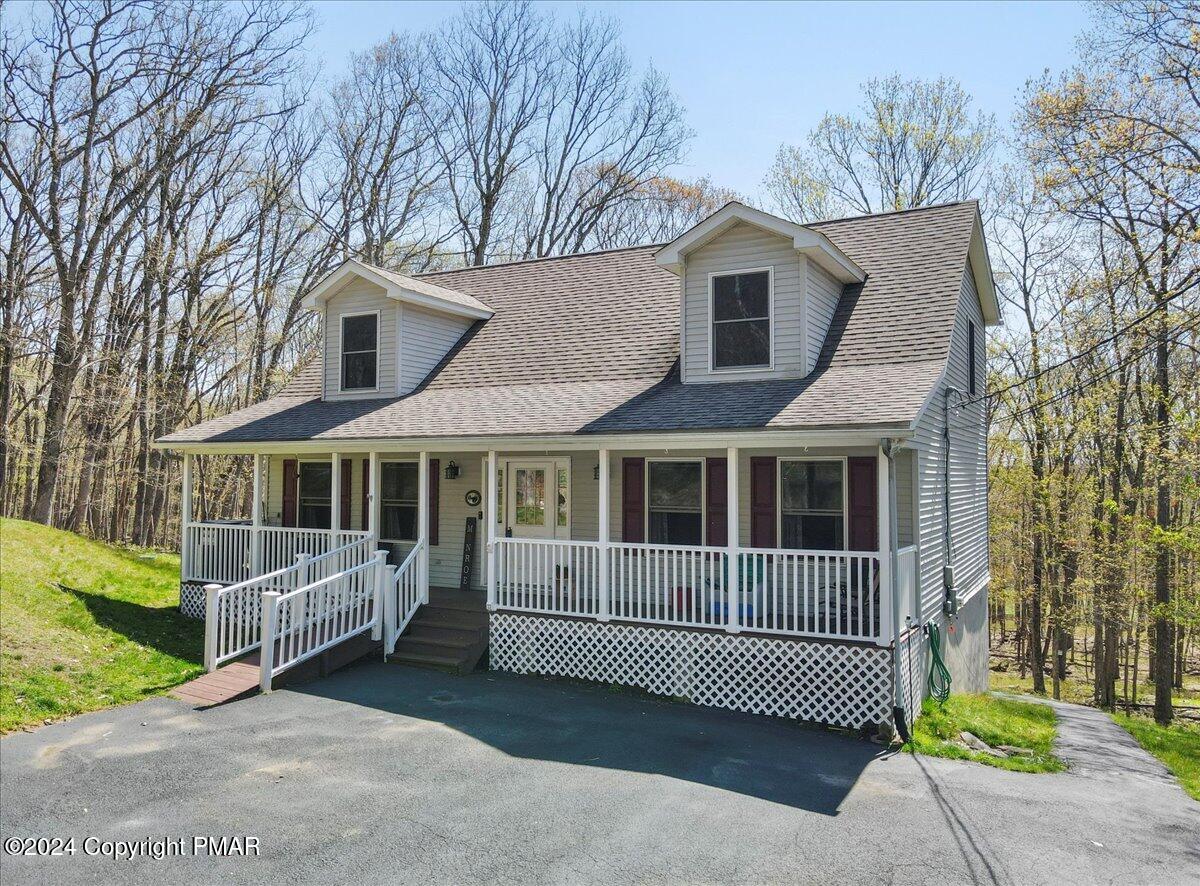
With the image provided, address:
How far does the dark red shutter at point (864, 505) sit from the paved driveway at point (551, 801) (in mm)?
2396

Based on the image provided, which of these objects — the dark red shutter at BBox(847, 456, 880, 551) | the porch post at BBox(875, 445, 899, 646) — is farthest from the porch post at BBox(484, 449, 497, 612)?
the porch post at BBox(875, 445, 899, 646)

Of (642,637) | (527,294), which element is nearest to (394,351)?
(527,294)

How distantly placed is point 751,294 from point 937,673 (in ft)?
18.5

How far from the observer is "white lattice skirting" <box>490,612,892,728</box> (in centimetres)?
858

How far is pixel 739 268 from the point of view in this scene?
11.0 metres

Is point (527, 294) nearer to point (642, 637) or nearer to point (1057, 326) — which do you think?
point (642, 637)

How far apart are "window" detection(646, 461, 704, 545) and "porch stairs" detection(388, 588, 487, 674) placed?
2746mm

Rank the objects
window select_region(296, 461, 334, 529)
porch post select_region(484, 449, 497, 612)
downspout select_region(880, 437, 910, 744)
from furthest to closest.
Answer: window select_region(296, 461, 334, 529)
porch post select_region(484, 449, 497, 612)
downspout select_region(880, 437, 910, 744)

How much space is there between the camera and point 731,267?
11008mm

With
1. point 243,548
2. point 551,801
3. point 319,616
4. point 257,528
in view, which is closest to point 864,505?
point 551,801

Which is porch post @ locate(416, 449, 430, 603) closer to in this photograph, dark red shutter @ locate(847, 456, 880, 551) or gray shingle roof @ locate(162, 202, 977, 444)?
gray shingle roof @ locate(162, 202, 977, 444)

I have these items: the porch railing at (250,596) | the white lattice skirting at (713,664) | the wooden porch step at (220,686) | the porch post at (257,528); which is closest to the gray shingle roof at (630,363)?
the porch post at (257,528)

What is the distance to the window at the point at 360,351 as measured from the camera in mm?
13656

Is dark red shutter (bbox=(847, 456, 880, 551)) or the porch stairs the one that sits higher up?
dark red shutter (bbox=(847, 456, 880, 551))
